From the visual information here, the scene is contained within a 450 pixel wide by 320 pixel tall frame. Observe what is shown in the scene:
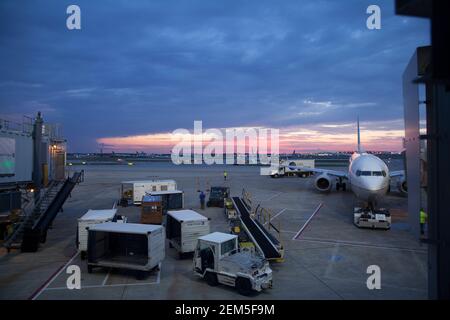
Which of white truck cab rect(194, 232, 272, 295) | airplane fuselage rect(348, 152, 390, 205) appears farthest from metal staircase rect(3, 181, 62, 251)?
airplane fuselage rect(348, 152, 390, 205)

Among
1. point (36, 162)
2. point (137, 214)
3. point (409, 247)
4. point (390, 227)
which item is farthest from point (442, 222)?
point (137, 214)

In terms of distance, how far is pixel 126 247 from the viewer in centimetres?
1723

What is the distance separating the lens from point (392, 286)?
46.1 ft

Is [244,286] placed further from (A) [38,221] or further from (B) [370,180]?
(B) [370,180]

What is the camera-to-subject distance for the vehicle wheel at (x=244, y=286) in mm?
12977

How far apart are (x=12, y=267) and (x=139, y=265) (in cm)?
747

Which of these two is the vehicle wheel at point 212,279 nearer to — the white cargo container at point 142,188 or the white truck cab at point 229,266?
the white truck cab at point 229,266

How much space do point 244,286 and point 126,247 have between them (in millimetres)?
7276

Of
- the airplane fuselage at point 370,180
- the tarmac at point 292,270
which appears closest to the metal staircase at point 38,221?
the tarmac at point 292,270

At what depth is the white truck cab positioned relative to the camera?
13.1 m

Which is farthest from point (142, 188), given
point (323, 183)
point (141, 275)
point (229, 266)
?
point (229, 266)

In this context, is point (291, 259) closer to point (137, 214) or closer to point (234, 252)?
point (234, 252)

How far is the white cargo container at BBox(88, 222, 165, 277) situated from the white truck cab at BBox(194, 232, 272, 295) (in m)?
2.09

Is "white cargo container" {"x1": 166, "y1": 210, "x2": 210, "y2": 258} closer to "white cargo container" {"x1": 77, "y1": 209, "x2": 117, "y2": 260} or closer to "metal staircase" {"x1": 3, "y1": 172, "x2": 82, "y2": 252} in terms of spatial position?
"white cargo container" {"x1": 77, "y1": 209, "x2": 117, "y2": 260}
